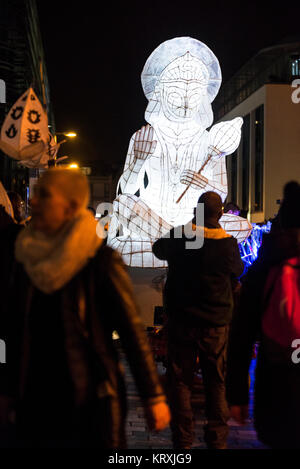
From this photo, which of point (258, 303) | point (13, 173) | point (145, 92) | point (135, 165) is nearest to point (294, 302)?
point (258, 303)

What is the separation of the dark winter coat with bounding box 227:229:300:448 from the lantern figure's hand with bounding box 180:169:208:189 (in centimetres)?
483

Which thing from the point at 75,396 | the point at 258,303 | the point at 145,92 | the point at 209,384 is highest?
the point at 145,92

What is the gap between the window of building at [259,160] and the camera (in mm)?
37812

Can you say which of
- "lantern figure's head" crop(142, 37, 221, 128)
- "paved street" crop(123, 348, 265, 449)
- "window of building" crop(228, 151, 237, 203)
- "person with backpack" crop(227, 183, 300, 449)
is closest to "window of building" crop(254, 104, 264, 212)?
"window of building" crop(228, 151, 237, 203)

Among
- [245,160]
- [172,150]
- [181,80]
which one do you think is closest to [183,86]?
[181,80]

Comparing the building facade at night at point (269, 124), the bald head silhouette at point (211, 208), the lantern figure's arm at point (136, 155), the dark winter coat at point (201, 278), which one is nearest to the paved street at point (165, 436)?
the dark winter coat at point (201, 278)

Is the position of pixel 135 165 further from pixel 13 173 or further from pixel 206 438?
pixel 13 173

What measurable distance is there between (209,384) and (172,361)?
11.8 inches

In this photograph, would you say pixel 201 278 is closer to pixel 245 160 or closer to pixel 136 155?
pixel 136 155

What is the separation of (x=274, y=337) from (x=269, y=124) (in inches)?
1350

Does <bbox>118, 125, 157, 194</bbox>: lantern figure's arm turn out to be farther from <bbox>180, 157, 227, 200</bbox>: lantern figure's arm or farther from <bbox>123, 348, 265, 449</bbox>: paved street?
<bbox>123, 348, 265, 449</bbox>: paved street

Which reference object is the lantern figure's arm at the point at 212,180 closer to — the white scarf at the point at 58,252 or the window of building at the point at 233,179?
the white scarf at the point at 58,252

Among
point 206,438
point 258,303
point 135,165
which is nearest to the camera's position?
point 258,303

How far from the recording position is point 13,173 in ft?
93.6
